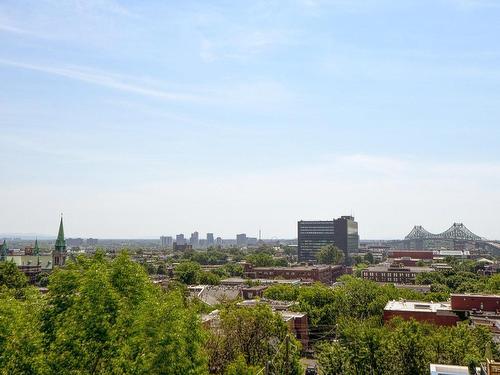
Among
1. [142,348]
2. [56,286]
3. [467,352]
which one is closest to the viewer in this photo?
[142,348]

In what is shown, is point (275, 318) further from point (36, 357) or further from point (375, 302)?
point (375, 302)

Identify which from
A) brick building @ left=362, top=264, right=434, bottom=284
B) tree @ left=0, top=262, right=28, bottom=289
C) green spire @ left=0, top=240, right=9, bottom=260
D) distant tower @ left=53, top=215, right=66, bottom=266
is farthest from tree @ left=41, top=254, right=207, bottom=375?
green spire @ left=0, top=240, right=9, bottom=260

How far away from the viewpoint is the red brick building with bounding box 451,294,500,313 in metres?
62.0

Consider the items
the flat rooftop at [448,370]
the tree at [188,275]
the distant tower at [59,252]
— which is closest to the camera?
the flat rooftop at [448,370]

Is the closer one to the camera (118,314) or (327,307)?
(118,314)

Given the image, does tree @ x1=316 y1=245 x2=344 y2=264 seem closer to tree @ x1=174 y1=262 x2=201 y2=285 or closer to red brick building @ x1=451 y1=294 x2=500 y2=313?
tree @ x1=174 y1=262 x2=201 y2=285

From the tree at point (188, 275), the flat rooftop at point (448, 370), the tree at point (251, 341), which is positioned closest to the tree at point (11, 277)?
the tree at point (188, 275)

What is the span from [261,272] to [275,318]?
102577 mm

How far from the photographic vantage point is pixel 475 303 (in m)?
62.6

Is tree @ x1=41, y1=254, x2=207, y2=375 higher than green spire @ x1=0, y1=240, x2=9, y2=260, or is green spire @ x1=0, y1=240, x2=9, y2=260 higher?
tree @ x1=41, y1=254, x2=207, y2=375

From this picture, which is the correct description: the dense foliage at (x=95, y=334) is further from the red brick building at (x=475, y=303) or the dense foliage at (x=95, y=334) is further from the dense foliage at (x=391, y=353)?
the red brick building at (x=475, y=303)

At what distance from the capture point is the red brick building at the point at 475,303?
61969mm

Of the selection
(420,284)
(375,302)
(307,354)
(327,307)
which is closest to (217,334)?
(307,354)

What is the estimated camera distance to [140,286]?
81.9ft
